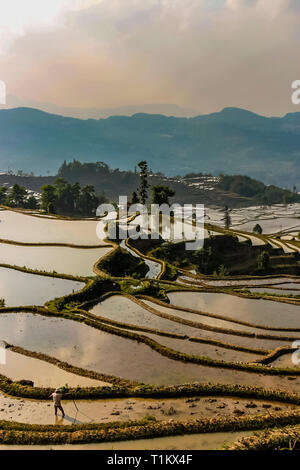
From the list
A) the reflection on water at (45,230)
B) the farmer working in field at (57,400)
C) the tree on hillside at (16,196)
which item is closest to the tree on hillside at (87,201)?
the tree on hillside at (16,196)

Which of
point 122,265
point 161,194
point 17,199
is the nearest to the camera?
point 122,265

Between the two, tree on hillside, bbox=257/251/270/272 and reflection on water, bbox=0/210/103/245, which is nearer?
reflection on water, bbox=0/210/103/245

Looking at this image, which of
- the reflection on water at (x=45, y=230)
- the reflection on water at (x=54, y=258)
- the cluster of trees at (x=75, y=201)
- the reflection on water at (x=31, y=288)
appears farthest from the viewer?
the cluster of trees at (x=75, y=201)

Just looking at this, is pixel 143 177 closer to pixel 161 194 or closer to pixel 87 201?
pixel 161 194

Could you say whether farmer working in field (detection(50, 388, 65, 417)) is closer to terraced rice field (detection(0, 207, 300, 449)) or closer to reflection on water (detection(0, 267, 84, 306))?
terraced rice field (detection(0, 207, 300, 449))

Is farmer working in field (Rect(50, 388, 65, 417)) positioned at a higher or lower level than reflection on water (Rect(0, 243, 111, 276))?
lower

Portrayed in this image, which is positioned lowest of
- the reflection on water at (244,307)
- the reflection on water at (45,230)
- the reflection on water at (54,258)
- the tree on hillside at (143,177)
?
the reflection on water at (244,307)

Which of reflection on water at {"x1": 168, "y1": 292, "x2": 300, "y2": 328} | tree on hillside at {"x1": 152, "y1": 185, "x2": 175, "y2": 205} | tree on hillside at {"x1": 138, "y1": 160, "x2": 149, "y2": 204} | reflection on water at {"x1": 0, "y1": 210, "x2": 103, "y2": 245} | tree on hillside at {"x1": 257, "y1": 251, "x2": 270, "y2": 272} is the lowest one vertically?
reflection on water at {"x1": 168, "y1": 292, "x2": 300, "y2": 328}

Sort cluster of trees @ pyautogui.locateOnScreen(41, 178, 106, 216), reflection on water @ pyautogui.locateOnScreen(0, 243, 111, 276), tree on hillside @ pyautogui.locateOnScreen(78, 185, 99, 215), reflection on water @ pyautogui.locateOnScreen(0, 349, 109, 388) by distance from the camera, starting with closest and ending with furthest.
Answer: reflection on water @ pyautogui.locateOnScreen(0, 349, 109, 388), reflection on water @ pyautogui.locateOnScreen(0, 243, 111, 276), tree on hillside @ pyautogui.locateOnScreen(78, 185, 99, 215), cluster of trees @ pyautogui.locateOnScreen(41, 178, 106, 216)

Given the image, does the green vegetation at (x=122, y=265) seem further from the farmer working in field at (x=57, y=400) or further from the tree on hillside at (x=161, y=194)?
the tree on hillside at (x=161, y=194)

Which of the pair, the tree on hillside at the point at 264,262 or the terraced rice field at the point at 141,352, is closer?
the terraced rice field at the point at 141,352

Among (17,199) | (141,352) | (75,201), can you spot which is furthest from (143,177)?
(141,352)

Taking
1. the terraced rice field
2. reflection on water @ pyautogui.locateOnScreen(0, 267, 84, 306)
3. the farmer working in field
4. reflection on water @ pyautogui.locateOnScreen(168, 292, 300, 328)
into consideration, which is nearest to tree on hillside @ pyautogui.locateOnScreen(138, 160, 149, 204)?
the terraced rice field
